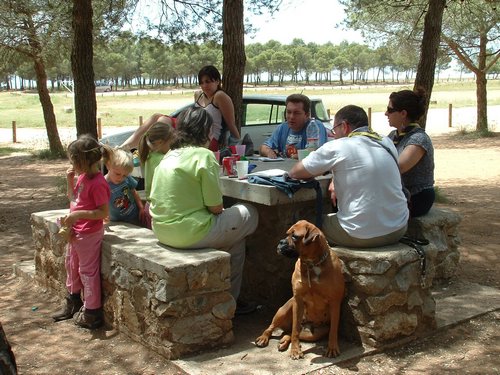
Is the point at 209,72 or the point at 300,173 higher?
the point at 209,72

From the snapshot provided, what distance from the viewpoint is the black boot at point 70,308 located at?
445 cm

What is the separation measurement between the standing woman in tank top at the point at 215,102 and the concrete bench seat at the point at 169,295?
1952 mm

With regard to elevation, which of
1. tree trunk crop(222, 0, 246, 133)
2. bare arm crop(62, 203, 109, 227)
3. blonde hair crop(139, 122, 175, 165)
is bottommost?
bare arm crop(62, 203, 109, 227)

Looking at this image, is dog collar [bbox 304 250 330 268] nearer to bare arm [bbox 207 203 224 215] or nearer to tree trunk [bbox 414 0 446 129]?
bare arm [bbox 207 203 224 215]

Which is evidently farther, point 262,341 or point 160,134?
point 160,134

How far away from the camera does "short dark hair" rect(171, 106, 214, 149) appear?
393cm

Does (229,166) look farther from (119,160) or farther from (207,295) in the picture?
(207,295)

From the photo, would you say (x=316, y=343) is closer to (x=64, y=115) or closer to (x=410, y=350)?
(x=410, y=350)

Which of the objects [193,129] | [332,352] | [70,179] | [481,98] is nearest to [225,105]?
[70,179]

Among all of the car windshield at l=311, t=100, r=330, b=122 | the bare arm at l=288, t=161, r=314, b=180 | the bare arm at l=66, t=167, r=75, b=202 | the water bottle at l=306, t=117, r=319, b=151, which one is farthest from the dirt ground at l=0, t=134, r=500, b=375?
the car windshield at l=311, t=100, r=330, b=122

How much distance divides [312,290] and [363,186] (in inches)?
27.0

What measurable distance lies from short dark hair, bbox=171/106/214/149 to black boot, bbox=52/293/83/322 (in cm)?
137

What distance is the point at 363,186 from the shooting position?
147 inches

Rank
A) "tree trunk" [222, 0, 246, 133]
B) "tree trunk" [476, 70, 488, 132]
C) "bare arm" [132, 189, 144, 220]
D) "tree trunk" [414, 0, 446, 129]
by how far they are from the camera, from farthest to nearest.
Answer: "tree trunk" [476, 70, 488, 132] < "tree trunk" [414, 0, 446, 129] < "tree trunk" [222, 0, 246, 133] < "bare arm" [132, 189, 144, 220]
